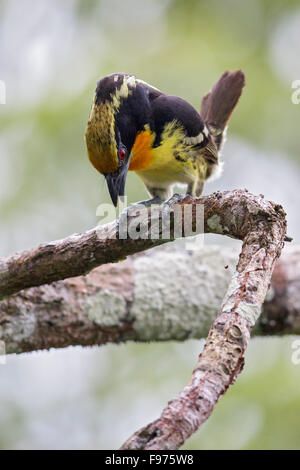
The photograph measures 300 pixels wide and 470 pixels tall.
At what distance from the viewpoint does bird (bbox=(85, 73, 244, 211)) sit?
10.6ft

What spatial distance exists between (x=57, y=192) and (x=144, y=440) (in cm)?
417

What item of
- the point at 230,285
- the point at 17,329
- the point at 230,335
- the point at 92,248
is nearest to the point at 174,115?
the point at 92,248

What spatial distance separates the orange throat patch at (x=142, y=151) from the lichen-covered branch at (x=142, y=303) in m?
0.57

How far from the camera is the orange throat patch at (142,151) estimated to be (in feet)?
11.7

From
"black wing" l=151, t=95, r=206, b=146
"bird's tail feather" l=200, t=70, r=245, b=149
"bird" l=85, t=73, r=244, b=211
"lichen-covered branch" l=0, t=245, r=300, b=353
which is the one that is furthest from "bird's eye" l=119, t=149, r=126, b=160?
"bird's tail feather" l=200, t=70, r=245, b=149

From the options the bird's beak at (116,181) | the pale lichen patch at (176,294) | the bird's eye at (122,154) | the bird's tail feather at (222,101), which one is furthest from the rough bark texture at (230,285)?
the bird's tail feather at (222,101)

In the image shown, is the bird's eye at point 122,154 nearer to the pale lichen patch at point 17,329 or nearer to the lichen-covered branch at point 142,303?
the lichen-covered branch at point 142,303

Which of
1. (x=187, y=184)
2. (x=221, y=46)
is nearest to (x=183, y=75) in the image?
(x=221, y=46)

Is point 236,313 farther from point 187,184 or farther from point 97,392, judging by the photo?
point 97,392

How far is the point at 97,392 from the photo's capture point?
541 cm

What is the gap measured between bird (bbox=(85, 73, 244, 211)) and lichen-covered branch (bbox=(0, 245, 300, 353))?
1.54 feet

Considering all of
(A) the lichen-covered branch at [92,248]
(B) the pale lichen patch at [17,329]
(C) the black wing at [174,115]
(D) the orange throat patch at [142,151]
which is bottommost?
(B) the pale lichen patch at [17,329]

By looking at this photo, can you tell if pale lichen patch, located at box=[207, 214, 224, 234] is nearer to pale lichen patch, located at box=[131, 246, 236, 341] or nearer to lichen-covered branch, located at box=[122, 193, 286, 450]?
lichen-covered branch, located at box=[122, 193, 286, 450]

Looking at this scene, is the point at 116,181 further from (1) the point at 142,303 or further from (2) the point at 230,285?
(2) the point at 230,285
